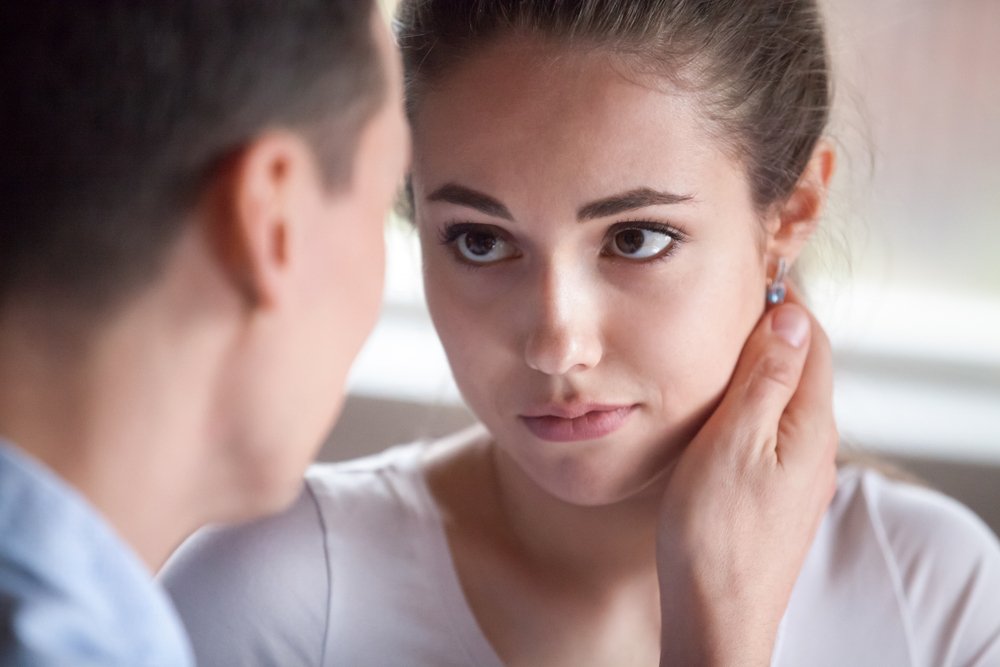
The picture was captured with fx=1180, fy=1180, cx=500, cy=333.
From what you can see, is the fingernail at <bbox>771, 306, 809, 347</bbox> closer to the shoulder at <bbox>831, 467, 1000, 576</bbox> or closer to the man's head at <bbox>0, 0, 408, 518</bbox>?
the shoulder at <bbox>831, 467, 1000, 576</bbox>

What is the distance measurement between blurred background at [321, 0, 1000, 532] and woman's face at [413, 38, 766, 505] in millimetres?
650

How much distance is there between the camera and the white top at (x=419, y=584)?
3.90 feet

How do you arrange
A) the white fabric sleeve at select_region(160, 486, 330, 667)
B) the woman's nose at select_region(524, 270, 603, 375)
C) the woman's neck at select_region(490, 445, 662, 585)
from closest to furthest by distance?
1. the woman's nose at select_region(524, 270, 603, 375)
2. the white fabric sleeve at select_region(160, 486, 330, 667)
3. the woman's neck at select_region(490, 445, 662, 585)

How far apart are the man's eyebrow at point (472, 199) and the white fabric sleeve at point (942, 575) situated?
627 millimetres

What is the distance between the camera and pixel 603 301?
108 cm

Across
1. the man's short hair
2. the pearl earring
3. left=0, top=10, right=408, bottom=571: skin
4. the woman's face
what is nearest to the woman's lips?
the woman's face

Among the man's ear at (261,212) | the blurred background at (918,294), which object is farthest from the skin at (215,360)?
the blurred background at (918,294)

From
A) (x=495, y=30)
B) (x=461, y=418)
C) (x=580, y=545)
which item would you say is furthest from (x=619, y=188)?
(x=461, y=418)

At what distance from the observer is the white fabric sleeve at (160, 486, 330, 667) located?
1.17 metres

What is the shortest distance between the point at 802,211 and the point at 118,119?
80cm

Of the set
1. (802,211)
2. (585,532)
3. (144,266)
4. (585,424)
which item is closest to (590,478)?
(585,424)

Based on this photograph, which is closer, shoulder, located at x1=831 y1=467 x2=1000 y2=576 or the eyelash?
the eyelash

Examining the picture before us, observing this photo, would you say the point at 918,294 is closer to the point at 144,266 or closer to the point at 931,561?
the point at 931,561

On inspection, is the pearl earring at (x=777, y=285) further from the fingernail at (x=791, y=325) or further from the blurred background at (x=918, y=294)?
the blurred background at (x=918, y=294)
